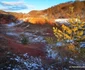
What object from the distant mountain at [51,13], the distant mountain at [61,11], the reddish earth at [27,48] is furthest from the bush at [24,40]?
the distant mountain at [61,11]

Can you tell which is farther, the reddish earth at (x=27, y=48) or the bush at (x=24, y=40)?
the bush at (x=24, y=40)

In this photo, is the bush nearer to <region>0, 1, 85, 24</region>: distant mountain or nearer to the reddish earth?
the reddish earth

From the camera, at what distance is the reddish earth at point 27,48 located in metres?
12.8

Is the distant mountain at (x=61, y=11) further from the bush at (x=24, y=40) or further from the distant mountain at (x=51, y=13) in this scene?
the bush at (x=24, y=40)

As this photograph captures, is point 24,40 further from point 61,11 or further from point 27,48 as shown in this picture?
point 61,11

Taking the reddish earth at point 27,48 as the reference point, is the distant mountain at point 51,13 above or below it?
above

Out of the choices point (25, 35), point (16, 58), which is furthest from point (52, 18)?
point (16, 58)

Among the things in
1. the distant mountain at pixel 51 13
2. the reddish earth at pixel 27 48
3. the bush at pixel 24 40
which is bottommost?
the reddish earth at pixel 27 48

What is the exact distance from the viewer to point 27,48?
1321cm

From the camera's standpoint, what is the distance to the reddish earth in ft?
41.8

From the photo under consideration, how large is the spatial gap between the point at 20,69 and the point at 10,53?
1491mm

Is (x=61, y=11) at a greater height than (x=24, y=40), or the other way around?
(x=61, y=11)

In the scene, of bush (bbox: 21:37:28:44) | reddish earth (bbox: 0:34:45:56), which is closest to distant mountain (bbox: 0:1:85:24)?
bush (bbox: 21:37:28:44)

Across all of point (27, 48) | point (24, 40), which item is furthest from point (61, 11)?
point (27, 48)
